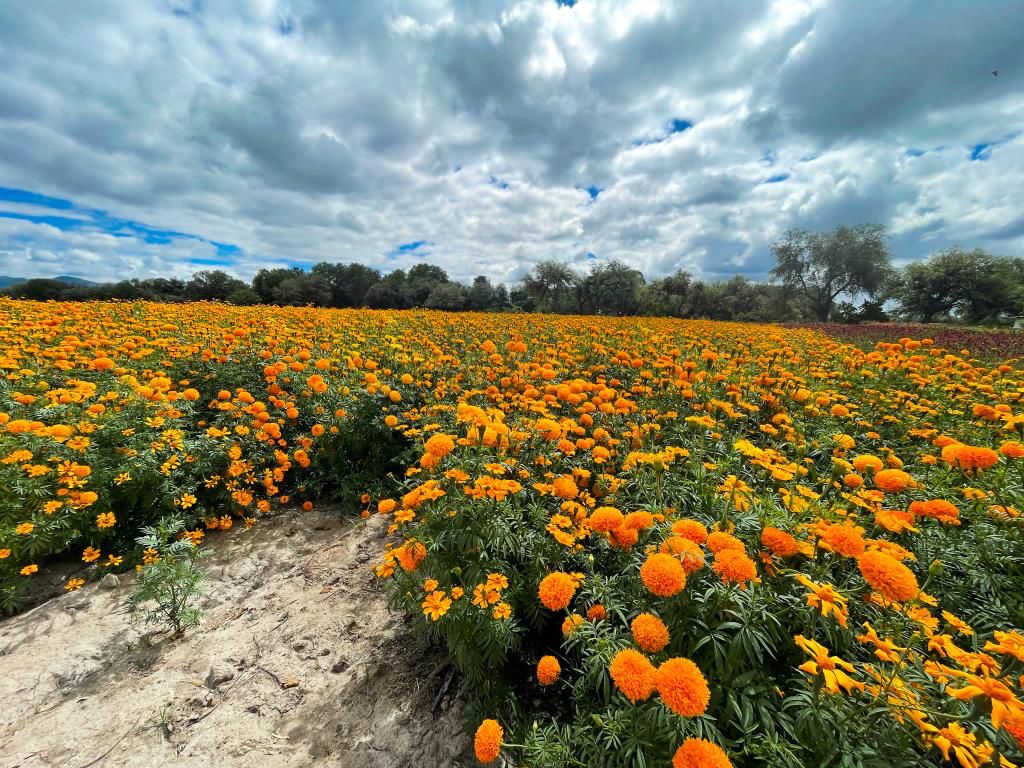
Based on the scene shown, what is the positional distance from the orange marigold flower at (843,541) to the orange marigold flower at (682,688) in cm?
79

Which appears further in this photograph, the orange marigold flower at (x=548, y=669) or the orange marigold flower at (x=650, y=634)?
the orange marigold flower at (x=548, y=669)

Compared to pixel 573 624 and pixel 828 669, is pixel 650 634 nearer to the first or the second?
pixel 573 624

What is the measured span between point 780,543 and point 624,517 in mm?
768

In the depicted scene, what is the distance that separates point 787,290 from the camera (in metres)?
46.0

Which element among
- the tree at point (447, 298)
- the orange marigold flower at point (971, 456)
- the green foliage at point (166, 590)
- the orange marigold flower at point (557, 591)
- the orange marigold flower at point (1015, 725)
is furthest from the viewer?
the tree at point (447, 298)

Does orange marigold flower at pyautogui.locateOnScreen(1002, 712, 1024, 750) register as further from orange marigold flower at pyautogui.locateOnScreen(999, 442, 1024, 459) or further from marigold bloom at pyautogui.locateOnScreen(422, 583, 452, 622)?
marigold bloom at pyautogui.locateOnScreen(422, 583, 452, 622)

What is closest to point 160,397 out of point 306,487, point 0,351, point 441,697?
point 306,487

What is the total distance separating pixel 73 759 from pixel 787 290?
191ft

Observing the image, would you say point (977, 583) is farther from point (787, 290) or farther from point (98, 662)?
point (787, 290)

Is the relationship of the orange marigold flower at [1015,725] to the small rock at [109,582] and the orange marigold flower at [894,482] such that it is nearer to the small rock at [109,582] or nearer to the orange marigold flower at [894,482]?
the orange marigold flower at [894,482]

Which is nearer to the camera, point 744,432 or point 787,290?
point 744,432

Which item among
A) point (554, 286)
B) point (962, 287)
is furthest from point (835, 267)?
point (554, 286)

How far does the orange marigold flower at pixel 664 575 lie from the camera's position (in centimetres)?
144

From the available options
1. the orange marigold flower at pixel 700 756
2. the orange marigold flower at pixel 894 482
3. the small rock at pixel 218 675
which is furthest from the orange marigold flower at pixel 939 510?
the small rock at pixel 218 675
